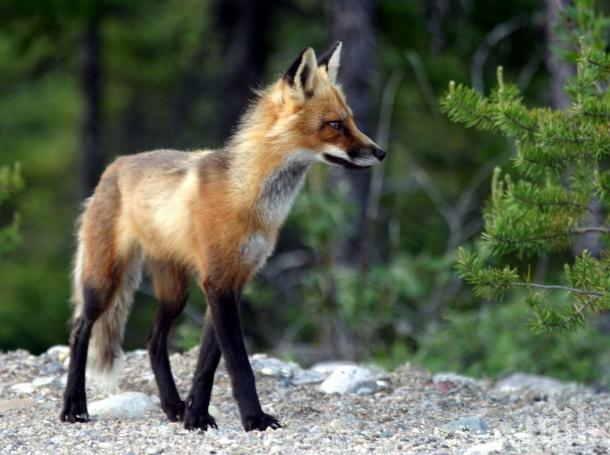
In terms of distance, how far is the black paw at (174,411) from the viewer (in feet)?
22.7

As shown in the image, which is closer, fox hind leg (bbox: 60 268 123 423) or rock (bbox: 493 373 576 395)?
fox hind leg (bbox: 60 268 123 423)

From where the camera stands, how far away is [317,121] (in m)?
6.38

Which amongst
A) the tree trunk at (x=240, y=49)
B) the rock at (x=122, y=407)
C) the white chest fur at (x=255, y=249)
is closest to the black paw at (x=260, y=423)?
the white chest fur at (x=255, y=249)

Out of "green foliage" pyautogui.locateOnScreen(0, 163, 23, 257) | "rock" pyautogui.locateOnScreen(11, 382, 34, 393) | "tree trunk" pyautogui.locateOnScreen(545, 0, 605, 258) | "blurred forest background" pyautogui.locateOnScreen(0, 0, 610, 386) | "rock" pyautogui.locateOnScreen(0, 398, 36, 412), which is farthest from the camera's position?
"blurred forest background" pyautogui.locateOnScreen(0, 0, 610, 386)

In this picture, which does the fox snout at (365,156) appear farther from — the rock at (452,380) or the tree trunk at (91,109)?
the tree trunk at (91,109)

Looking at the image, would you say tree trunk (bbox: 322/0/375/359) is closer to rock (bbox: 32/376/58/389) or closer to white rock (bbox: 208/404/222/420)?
rock (bbox: 32/376/58/389)

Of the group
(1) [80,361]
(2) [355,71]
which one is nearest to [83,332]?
(1) [80,361]

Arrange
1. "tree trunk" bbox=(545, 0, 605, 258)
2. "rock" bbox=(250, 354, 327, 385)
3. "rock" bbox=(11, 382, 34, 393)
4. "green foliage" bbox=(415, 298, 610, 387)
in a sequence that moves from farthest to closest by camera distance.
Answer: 1. "green foliage" bbox=(415, 298, 610, 387)
2. "rock" bbox=(250, 354, 327, 385)
3. "tree trunk" bbox=(545, 0, 605, 258)
4. "rock" bbox=(11, 382, 34, 393)

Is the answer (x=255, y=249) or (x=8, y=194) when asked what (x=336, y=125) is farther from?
(x=8, y=194)

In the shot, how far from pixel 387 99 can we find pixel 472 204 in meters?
4.15

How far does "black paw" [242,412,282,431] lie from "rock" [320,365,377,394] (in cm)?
131

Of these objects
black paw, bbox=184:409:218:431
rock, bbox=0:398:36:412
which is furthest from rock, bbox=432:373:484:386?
rock, bbox=0:398:36:412

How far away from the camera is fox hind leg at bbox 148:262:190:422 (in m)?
7.09

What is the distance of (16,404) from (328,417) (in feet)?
6.90
